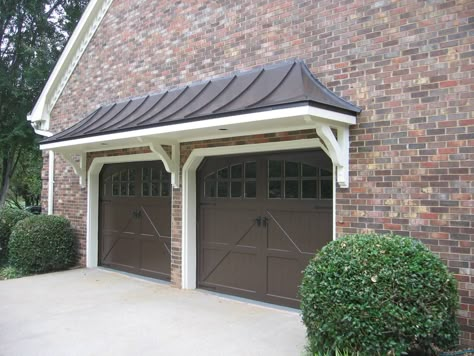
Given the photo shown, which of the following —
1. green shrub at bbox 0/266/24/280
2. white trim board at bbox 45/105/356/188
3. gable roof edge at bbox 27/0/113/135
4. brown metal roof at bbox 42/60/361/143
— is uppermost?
gable roof edge at bbox 27/0/113/135

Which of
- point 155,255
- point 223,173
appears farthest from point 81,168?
point 223,173

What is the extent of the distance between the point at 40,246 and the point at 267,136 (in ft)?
18.9

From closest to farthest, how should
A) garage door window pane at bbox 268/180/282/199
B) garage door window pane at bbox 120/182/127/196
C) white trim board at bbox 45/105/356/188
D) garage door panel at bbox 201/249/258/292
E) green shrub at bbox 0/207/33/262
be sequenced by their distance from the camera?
white trim board at bbox 45/105/356/188 → garage door window pane at bbox 268/180/282/199 → garage door panel at bbox 201/249/258/292 → garage door window pane at bbox 120/182/127/196 → green shrub at bbox 0/207/33/262

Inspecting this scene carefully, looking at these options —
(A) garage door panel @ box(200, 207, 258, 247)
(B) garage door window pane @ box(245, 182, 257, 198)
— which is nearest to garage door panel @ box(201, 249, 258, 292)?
(A) garage door panel @ box(200, 207, 258, 247)

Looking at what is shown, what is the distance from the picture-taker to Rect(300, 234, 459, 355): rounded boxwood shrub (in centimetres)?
380

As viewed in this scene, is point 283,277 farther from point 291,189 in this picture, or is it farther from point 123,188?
point 123,188

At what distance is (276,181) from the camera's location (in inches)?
259

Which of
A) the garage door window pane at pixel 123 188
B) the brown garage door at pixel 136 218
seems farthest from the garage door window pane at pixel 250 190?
the garage door window pane at pixel 123 188

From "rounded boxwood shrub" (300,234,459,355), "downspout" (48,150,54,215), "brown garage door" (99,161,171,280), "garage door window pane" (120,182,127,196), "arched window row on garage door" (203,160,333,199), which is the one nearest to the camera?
"rounded boxwood shrub" (300,234,459,355)

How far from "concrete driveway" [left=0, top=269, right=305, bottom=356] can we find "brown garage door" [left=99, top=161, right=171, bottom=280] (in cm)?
85

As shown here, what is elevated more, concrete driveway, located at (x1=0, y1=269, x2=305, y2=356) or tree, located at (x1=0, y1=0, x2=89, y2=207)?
tree, located at (x1=0, y1=0, x2=89, y2=207)

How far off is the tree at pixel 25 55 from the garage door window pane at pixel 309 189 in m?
13.0

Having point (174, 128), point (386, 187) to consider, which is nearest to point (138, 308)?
point (174, 128)

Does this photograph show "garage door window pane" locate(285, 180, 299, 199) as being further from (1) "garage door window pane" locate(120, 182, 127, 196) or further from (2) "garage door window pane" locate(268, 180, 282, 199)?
(1) "garage door window pane" locate(120, 182, 127, 196)
